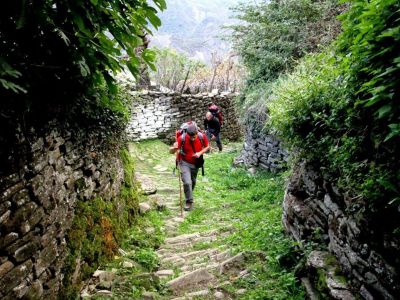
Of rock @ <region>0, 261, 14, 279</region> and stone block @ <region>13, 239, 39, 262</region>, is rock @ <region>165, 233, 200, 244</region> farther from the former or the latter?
rock @ <region>0, 261, 14, 279</region>

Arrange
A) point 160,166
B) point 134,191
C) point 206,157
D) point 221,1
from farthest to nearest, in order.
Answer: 1. point 221,1
2. point 206,157
3. point 160,166
4. point 134,191

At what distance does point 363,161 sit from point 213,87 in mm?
17387

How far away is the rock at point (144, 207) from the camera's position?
7081 millimetres

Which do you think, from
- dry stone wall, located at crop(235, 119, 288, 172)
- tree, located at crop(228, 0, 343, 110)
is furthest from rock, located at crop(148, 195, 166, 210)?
tree, located at crop(228, 0, 343, 110)

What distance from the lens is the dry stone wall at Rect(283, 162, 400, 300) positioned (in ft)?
8.16

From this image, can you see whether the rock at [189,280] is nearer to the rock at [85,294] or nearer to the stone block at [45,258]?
the rock at [85,294]

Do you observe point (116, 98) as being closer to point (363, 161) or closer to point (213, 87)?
point (363, 161)

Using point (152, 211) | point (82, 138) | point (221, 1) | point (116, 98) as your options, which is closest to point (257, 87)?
point (152, 211)

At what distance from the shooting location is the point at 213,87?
781 inches

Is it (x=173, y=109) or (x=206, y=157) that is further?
(x=173, y=109)

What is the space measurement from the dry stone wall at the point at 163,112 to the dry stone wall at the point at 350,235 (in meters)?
10.7

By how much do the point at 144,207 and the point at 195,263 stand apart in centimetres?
256

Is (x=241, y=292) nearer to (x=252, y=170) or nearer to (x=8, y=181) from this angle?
(x=8, y=181)

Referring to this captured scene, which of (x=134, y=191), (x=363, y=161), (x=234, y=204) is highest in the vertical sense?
(x=363, y=161)
